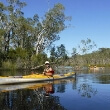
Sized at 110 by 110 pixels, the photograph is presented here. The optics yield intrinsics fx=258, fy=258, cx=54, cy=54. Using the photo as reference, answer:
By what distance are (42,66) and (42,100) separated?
43.4 metres

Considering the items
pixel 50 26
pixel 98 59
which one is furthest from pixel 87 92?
pixel 98 59

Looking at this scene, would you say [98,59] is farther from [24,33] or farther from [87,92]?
[87,92]

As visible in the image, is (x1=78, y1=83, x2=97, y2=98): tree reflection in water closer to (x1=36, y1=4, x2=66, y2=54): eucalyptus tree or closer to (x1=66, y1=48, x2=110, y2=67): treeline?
(x1=36, y1=4, x2=66, y2=54): eucalyptus tree

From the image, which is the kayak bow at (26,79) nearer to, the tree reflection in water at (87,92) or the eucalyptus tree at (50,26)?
the tree reflection in water at (87,92)

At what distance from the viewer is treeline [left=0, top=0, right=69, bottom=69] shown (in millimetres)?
56031

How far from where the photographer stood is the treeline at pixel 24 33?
56.0 metres

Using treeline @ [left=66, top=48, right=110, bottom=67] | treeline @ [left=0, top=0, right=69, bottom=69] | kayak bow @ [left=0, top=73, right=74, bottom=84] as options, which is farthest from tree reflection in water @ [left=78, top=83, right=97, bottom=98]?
treeline @ [left=66, top=48, right=110, bottom=67]

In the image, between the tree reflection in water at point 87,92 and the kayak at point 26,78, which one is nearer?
the tree reflection in water at point 87,92

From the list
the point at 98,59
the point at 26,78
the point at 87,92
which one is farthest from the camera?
the point at 98,59

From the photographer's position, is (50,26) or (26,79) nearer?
(26,79)

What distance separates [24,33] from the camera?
204 ft

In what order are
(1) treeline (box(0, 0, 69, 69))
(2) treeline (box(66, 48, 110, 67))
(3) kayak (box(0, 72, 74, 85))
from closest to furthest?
(3) kayak (box(0, 72, 74, 85))
(1) treeline (box(0, 0, 69, 69))
(2) treeline (box(66, 48, 110, 67))


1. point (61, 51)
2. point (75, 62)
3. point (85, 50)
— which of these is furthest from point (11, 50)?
point (75, 62)

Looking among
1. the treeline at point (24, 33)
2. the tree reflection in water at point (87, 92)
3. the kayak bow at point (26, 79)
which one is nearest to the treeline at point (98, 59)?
the treeline at point (24, 33)
